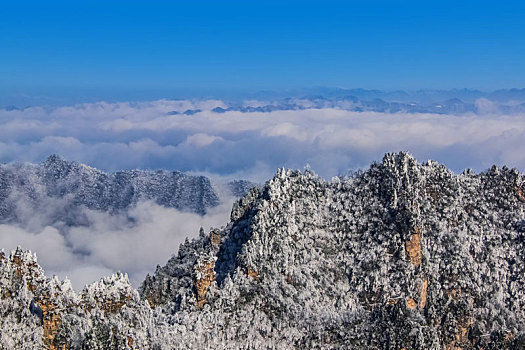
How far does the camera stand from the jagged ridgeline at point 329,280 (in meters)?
99.2

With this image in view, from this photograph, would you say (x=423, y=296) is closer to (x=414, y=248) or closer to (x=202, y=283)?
(x=414, y=248)

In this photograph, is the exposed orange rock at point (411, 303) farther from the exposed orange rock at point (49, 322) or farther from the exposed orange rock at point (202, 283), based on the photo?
the exposed orange rock at point (49, 322)

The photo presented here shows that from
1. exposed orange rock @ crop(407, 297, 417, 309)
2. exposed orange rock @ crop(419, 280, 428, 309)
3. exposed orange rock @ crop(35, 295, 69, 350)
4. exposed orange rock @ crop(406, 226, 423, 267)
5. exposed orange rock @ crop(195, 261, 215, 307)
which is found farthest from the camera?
exposed orange rock @ crop(406, 226, 423, 267)

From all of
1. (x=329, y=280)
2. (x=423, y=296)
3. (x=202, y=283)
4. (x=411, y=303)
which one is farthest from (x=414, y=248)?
(x=202, y=283)

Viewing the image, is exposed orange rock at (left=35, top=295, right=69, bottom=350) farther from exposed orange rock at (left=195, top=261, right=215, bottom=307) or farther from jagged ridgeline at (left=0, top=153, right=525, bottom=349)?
exposed orange rock at (left=195, top=261, right=215, bottom=307)

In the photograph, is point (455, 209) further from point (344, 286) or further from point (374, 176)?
point (344, 286)

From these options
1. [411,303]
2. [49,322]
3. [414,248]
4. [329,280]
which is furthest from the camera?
[414,248]

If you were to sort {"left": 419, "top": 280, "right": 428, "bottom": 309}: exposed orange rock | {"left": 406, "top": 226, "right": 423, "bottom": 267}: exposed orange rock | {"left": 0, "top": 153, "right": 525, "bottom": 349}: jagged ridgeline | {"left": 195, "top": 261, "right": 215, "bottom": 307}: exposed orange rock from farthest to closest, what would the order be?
{"left": 406, "top": 226, "right": 423, "bottom": 267}: exposed orange rock → {"left": 419, "top": 280, "right": 428, "bottom": 309}: exposed orange rock → {"left": 195, "top": 261, "right": 215, "bottom": 307}: exposed orange rock → {"left": 0, "top": 153, "right": 525, "bottom": 349}: jagged ridgeline

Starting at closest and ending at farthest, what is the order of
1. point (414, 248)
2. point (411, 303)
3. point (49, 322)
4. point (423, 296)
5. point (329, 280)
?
point (49, 322), point (411, 303), point (423, 296), point (329, 280), point (414, 248)

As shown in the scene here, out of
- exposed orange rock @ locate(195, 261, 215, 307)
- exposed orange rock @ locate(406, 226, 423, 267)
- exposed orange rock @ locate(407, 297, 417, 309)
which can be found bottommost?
exposed orange rock @ locate(407, 297, 417, 309)

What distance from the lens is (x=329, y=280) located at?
12525cm

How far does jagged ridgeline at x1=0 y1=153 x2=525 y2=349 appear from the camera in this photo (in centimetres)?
9925

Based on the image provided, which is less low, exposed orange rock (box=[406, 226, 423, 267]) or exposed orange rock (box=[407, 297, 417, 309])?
exposed orange rock (box=[406, 226, 423, 267])

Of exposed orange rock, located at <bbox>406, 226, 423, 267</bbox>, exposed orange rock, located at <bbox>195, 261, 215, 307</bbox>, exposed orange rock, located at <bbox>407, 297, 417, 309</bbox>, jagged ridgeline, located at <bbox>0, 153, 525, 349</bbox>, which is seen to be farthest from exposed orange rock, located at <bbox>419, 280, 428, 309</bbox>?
exposed orange rock, located at <bbox>195, 261, 215, 307</bbox>
